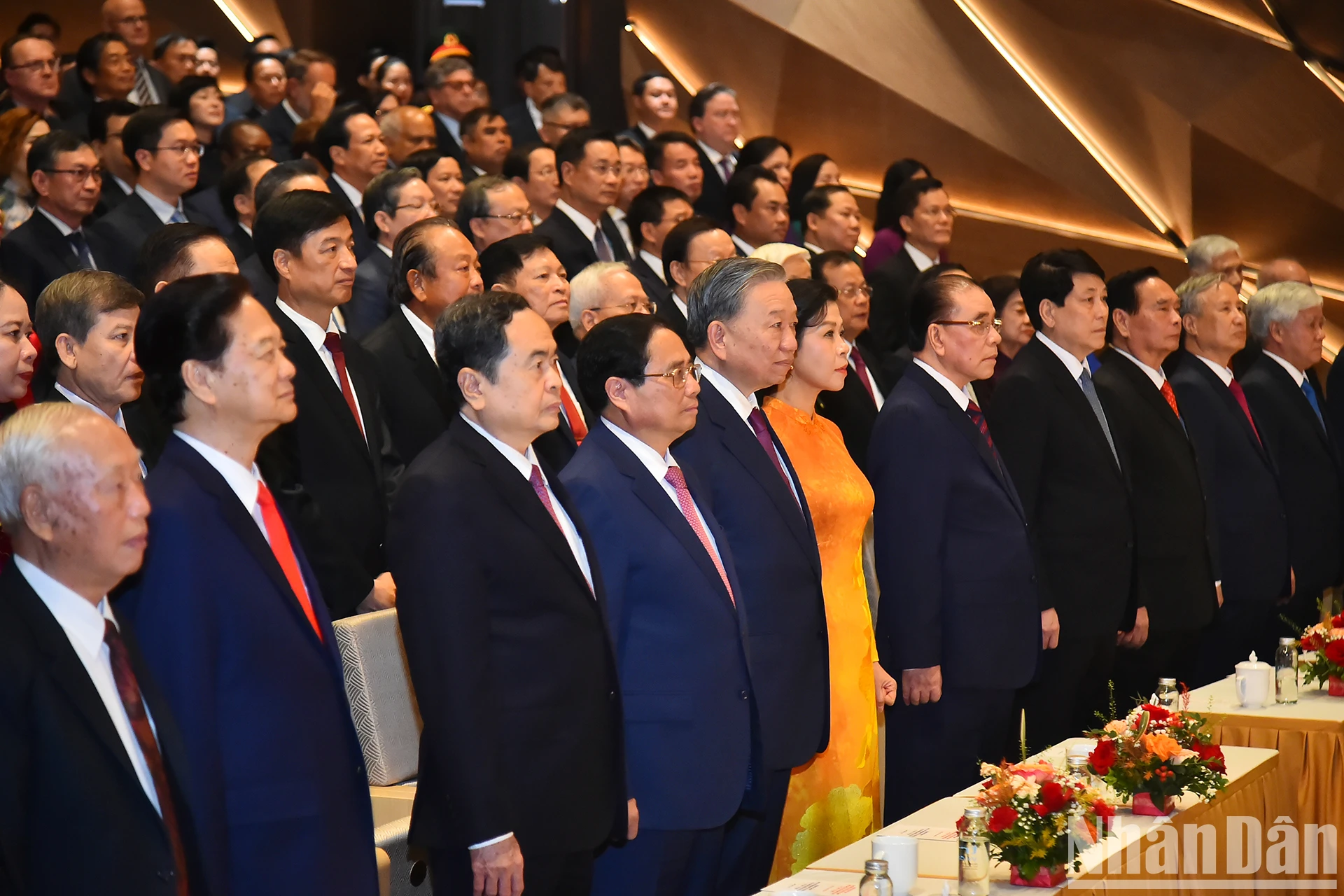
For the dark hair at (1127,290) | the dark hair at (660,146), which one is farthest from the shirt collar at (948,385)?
the dark hair at (660,146)

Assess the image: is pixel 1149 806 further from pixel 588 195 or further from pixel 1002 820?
pixel 588 195

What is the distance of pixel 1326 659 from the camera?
3973mm

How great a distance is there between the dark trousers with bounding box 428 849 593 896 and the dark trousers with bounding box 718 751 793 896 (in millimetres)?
521

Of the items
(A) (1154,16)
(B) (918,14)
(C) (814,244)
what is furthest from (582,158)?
(A) (1154,16)

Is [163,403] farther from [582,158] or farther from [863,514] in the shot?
[582,158]

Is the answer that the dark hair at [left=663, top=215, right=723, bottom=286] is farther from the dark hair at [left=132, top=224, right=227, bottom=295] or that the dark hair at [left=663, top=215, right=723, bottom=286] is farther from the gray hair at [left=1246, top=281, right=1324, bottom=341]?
the gray hair at [left=1246, top=281, right=1324, bottom=341]

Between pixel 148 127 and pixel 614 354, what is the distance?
321cm

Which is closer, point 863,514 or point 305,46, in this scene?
point 863,514

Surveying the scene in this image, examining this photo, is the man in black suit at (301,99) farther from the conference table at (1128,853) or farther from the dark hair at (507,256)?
the conference table at (1128,853)

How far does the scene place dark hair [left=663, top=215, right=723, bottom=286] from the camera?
4996 millimetres

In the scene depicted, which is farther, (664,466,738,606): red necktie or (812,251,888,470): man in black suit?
(812,251,888,470): man in black suit

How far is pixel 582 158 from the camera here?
6031mm

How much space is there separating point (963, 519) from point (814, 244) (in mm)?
2670

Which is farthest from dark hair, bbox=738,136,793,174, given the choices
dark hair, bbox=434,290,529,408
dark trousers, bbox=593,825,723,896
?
dark trousers, bbox=593,825,723,896
